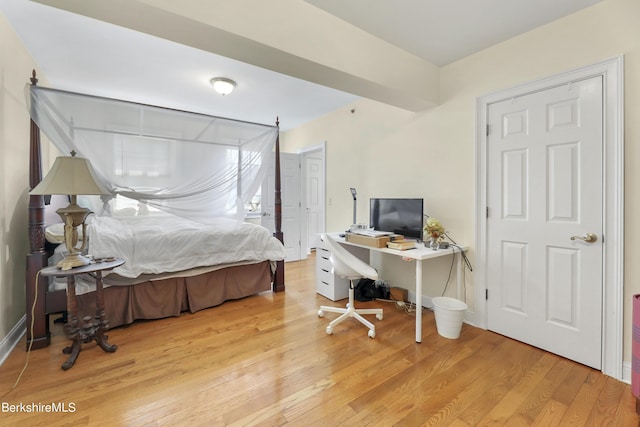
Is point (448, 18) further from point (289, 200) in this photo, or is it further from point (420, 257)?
point (289, 200)

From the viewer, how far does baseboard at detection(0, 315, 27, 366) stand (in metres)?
1.92

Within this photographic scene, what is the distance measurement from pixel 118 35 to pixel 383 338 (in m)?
3.46

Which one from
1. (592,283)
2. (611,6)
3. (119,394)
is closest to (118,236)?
(119,394)

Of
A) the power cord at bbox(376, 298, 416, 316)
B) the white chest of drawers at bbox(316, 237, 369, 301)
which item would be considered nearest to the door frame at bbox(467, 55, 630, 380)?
the power cord at bbox(376, 298, 416, 316)

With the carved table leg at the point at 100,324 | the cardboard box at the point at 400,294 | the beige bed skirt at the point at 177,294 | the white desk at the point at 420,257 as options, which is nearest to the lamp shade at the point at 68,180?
the carved table leg at the point at 100,324

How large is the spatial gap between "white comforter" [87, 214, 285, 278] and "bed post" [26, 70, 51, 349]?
12.3 inches

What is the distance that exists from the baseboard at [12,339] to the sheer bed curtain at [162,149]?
1.07 meters

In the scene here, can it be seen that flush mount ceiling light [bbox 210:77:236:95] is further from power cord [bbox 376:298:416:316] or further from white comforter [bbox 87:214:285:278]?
power cord [bbox 376:298:416:316]

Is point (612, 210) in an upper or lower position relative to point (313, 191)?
lower

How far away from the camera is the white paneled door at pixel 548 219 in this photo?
187 centimetres

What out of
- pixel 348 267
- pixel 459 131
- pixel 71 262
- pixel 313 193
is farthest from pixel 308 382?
pixel 313 193

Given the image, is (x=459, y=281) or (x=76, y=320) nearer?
(x=76, y=320)

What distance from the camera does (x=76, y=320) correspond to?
201 centimetres

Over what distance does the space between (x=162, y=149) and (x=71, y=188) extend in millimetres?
872
